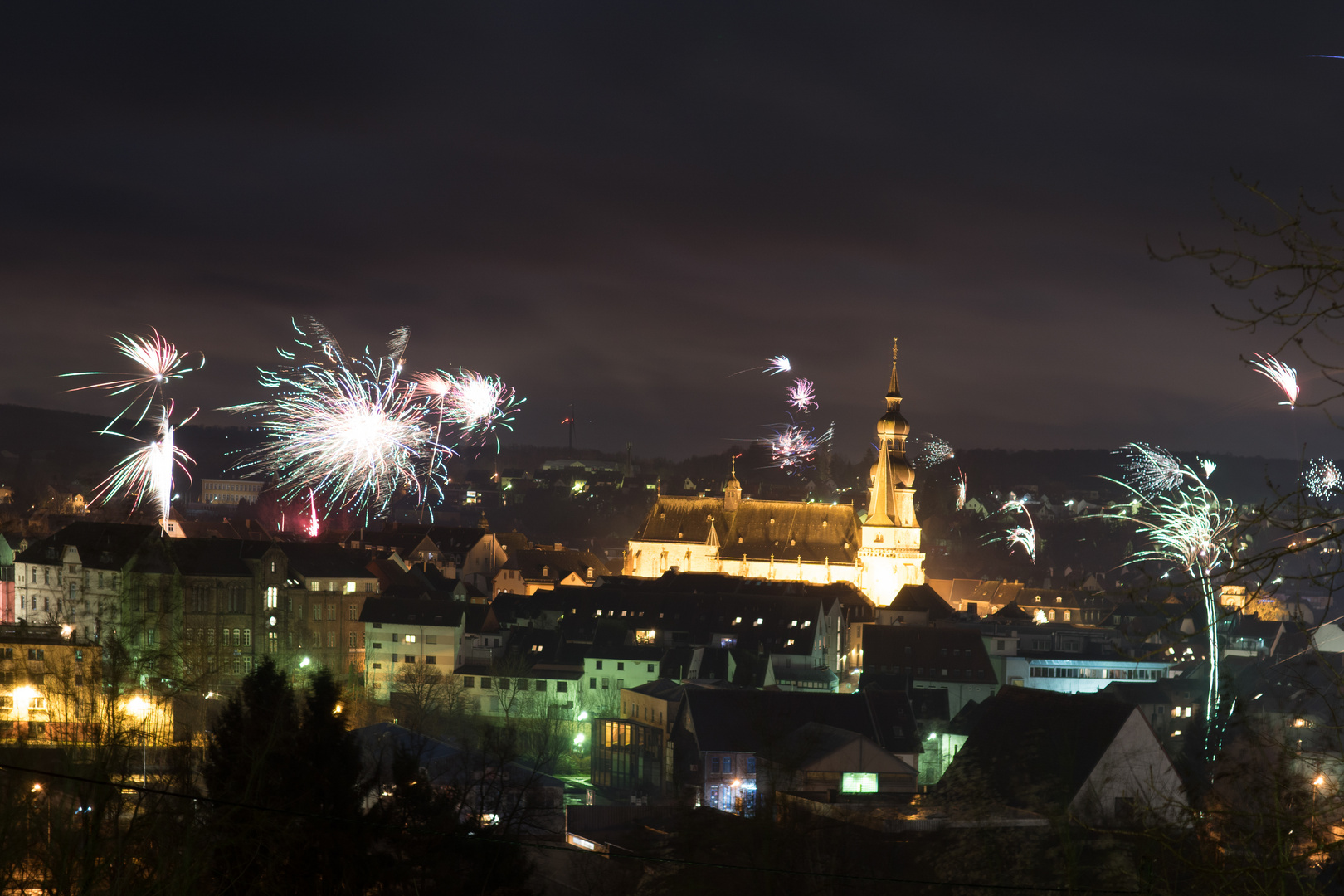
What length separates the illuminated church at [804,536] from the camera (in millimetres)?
93375

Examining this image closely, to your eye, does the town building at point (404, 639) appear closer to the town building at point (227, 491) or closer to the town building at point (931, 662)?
the town building at point (931, 662)

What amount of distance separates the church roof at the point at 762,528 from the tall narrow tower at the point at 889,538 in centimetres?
259

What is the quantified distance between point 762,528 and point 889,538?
33.1 feet

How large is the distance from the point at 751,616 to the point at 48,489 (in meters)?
55.3

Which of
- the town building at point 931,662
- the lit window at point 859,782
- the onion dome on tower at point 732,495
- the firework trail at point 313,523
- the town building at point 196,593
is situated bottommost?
the lit window at point 859,782

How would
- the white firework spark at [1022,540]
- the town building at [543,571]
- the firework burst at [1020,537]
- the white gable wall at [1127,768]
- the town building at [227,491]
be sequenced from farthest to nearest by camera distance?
1. the town building at [227,491]
2. the firework burst at [1020,537]
3. the white firework spark at [1022,540]
4. the town building at [543,571]
5. the white gable wall at [1127,768]

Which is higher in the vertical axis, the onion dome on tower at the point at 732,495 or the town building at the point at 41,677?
the onion dome on tower at the point at 732,495

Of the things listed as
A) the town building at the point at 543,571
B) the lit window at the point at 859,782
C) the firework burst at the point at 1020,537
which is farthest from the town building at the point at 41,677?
the firework burst at the point at 1020,537

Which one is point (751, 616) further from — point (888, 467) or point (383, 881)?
point (383, 881)

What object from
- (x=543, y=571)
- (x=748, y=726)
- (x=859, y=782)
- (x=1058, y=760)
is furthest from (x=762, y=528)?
(x=1058, y=760)

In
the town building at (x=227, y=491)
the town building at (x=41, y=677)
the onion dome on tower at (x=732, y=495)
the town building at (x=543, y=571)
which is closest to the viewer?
the town building at (x=41, y=677)

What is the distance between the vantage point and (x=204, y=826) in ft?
51.8

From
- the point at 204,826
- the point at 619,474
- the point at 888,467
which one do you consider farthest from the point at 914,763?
the point at 619,474

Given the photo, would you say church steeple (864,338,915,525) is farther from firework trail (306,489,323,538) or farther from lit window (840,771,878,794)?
lit window (840,771,878,794)
